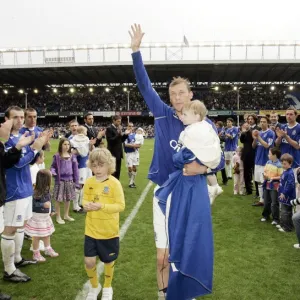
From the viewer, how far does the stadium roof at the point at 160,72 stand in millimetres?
43469

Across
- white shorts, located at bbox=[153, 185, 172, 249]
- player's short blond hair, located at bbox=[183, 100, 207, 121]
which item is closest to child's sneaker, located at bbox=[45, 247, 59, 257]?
white shorts, located at bbox=[153, 185, 172, 249]

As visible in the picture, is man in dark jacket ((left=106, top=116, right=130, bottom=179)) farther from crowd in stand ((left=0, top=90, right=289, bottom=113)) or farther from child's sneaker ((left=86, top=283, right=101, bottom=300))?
crowd in stand ((left=0, top=90, right=289, bottom=113))

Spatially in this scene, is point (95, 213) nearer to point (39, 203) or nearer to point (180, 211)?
point (180, 211)

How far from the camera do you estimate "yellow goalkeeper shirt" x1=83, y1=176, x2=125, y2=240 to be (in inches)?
152

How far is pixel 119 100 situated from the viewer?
196 feet

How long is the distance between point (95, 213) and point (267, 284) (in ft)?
8.20

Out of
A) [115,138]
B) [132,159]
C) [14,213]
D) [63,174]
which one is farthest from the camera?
[132,159]

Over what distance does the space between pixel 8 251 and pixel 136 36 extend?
323 centimetres

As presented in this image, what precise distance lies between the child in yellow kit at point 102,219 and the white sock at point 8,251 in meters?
1.26

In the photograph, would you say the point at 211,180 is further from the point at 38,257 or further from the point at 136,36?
the point at 38,257

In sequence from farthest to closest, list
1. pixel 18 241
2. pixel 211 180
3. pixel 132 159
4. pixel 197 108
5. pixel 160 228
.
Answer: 1. pixel 132 159
2. pixel 18 241
3. pixel 160 228
4. pixel 211 180
5. pixel 197 108

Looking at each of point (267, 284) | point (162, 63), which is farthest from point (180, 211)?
point (162, 63)

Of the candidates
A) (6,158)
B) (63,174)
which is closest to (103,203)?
(6,158)

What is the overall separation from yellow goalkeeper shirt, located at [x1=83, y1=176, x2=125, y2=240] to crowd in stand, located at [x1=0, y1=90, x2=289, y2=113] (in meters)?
51.3
